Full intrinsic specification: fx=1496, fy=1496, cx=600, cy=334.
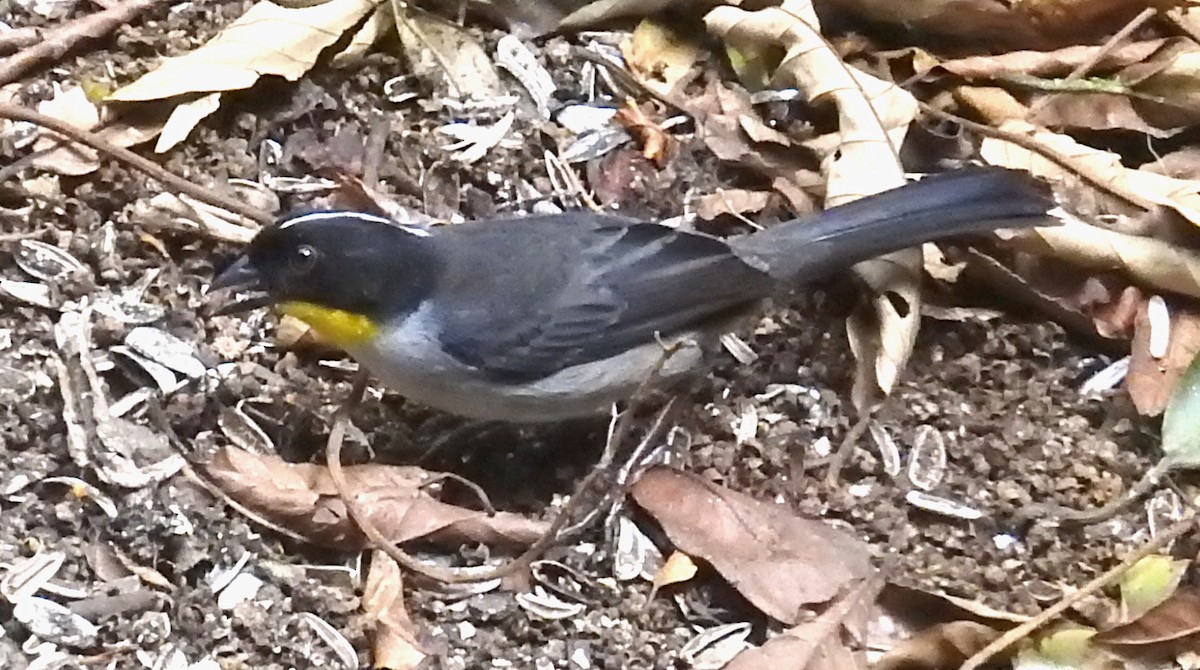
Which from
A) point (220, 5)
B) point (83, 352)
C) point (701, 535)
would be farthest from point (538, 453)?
point (220, 5)

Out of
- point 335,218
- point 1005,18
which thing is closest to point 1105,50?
point 1005,18

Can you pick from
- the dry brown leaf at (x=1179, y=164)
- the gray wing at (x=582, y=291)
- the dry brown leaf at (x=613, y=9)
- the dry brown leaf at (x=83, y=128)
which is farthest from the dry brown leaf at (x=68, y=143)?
the dry brown leaf at (x=1179, y=164)

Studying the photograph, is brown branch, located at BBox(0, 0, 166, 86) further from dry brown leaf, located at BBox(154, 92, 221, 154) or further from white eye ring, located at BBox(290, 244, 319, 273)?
white eye ring, located at BBox(290, 244, 319, 273)

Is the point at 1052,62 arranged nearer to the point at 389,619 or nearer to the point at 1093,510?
the point at 1093,510

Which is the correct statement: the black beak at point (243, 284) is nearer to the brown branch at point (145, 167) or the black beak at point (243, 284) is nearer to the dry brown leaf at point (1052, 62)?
the brown branch at point (145, 167)

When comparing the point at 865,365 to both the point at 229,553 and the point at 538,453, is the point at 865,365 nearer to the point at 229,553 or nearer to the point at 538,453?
the point at 538,453

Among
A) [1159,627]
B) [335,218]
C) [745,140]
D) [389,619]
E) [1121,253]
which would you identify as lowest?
[1159,627]

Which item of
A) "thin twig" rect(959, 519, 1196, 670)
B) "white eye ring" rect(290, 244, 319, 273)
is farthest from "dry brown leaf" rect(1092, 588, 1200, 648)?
"white eye ring" rect(290, 244, 319, 273)
